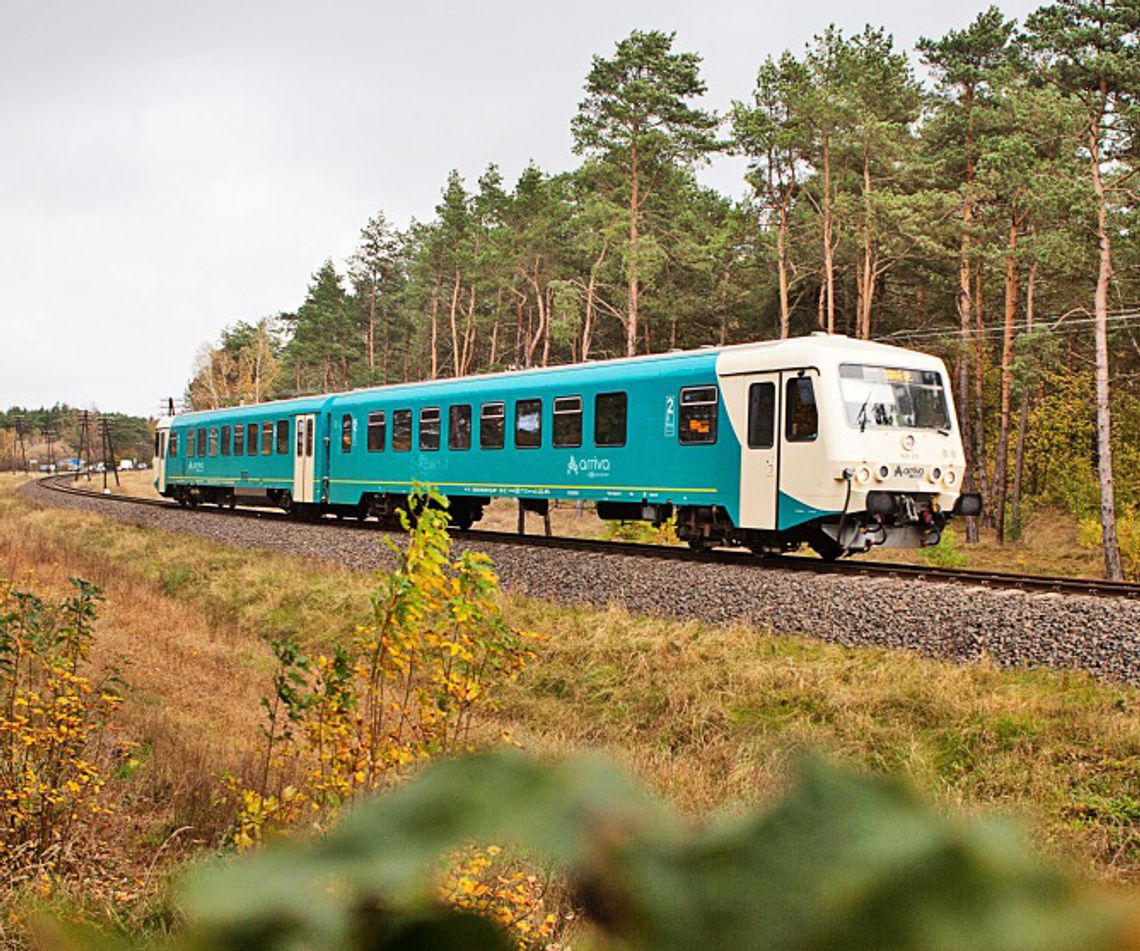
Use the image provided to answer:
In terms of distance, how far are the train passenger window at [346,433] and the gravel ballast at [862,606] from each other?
686cm

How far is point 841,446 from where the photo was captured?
13359 mm

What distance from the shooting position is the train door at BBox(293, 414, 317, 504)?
23344mm

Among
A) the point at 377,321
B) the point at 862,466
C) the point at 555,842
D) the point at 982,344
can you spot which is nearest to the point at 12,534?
the point at 862,466

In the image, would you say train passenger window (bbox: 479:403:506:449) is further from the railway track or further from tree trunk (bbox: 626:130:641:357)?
tree trunk (bbox: 626:130:641:357)

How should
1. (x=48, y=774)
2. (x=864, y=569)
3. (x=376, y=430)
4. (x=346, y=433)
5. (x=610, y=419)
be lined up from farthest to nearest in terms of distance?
(x=346, y=433) → (x=376, y=430) → (x=610, y=419) → (x=864, y=569) → (x=48, y=774)

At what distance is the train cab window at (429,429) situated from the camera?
19469 millimetres

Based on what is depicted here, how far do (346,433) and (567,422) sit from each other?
7121 mm

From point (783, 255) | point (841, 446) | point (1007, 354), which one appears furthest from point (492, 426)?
point (783, 255)

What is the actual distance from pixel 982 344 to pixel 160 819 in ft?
114

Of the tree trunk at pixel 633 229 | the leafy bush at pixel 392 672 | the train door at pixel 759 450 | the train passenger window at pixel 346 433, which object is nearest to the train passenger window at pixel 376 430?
the train passenger window at pixel 346 433

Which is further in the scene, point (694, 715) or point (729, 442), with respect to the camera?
point (729, 442)

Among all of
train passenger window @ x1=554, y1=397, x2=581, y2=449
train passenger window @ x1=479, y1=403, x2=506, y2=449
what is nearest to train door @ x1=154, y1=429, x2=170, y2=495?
train passenger window @ x1=479, y1=403, x2=506, y2=449

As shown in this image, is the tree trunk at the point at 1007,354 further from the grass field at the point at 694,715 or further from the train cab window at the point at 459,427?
the grass field at the point at 694,715

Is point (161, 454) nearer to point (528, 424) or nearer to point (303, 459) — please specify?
point (303, 459)
